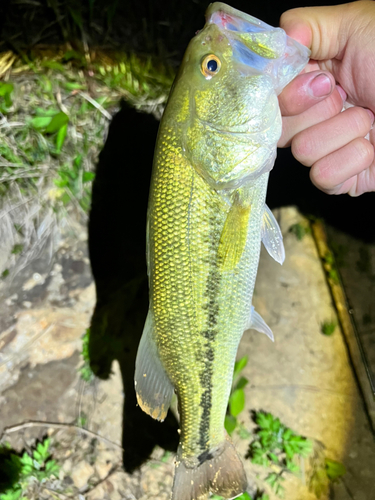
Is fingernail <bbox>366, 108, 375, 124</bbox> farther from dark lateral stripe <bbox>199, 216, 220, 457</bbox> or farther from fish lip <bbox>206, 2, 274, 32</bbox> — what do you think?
dark lateral stripe <bbox>199, 216, 220, 457</bbox>

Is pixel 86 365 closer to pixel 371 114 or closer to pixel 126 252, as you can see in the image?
pixel 126 252

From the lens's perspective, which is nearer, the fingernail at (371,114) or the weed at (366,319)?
the fingernail at (371,114)

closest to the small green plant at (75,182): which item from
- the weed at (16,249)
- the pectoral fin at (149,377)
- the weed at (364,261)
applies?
the weed at (16,249)

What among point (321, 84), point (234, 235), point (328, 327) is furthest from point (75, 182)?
point (328, 327)

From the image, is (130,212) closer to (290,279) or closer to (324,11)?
(290,279)

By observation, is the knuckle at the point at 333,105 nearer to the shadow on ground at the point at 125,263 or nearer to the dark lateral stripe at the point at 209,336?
the dark lateral stripe at the point at 209,336

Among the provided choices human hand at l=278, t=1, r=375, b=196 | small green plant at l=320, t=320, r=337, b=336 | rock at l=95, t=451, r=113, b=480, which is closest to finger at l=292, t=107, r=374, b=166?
human hand at l=278, t=1, r=375, b=196
